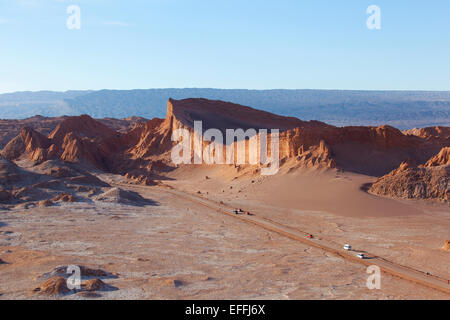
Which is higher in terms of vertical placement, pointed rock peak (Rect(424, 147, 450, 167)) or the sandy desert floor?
pointed rock peak (Rect(424, 147, 450, 167))

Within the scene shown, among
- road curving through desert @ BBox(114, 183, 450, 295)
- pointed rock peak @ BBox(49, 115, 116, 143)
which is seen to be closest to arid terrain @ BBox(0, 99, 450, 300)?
road curving through desert @ BBox(114, 183, 450, 295)

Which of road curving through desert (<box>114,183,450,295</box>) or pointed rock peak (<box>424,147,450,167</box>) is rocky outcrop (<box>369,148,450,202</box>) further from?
road curving through desert (<box>114,183,450,295</box>)

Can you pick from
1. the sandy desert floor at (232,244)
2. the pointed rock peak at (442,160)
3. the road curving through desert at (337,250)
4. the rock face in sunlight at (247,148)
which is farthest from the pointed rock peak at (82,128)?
the pointed rock peak at (442,160)

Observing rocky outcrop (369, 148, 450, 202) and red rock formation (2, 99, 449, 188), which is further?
red rock formation (2, 99, 449, 188)

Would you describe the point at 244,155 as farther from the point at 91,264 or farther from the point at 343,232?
the point at 91,264

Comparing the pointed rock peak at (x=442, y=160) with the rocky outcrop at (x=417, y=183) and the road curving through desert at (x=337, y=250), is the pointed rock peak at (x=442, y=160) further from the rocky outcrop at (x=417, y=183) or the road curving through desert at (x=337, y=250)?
the road curving through desert at (x=337, y=250)

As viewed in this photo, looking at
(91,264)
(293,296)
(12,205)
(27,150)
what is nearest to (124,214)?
(12,205)

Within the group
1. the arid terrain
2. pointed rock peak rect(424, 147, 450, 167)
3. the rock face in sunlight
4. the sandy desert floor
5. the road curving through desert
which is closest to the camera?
the sandy desert floor
